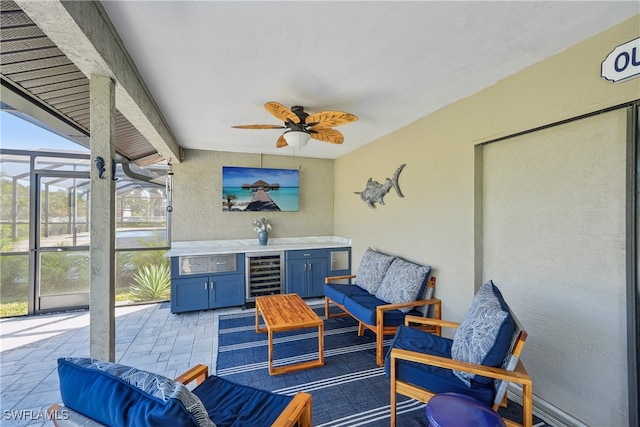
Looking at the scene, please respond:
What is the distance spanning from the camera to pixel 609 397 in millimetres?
1646

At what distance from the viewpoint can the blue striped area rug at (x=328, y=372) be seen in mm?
1980

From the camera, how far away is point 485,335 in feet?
5.35

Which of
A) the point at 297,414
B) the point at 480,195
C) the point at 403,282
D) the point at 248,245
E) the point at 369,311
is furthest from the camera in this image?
the point at 248,245

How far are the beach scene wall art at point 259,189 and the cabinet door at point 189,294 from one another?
1.34 m

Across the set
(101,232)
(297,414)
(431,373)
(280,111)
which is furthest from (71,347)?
(431,373)

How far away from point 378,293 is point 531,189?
6.13 feet

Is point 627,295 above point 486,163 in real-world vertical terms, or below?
below

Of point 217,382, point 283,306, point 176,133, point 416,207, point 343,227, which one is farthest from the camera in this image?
point 343,227

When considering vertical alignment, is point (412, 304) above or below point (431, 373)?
above

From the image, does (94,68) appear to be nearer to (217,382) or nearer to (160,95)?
(160,95)

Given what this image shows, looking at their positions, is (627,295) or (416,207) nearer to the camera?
(627,295)

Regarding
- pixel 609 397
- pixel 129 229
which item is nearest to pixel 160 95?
pixel 129 229

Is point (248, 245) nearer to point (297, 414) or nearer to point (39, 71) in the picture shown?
point (39, 71)

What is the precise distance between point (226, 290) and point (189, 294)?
505mm
